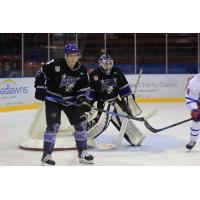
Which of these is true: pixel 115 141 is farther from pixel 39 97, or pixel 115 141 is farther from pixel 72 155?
pixel 39 97

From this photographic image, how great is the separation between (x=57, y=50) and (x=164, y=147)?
155 cm

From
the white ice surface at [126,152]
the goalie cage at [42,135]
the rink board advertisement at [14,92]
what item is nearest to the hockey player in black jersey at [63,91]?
the white ice surface at [126,152]

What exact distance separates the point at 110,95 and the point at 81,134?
61 centimetres

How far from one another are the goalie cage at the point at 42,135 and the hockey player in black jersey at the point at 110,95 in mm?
185

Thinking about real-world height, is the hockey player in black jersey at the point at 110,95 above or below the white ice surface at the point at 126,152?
above

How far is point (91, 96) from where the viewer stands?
3.93 meters

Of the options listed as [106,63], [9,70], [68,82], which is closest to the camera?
[68,82]

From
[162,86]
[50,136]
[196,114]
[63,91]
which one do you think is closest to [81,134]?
[50,136]

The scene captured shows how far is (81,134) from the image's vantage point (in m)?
3.53

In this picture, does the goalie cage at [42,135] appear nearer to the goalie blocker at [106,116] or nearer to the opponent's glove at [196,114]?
the goalie blocker at [106,116]

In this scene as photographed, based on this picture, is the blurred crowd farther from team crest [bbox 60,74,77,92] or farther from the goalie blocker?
team crest [bbox 60,74,77,92]

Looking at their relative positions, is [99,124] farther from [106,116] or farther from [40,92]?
[40,92]

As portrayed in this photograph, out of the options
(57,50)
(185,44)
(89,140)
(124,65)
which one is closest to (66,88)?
(89,140)

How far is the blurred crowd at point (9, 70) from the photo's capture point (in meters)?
6.71
